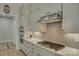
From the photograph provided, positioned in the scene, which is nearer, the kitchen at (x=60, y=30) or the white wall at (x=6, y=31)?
the kitchen at (x=60, y=30)

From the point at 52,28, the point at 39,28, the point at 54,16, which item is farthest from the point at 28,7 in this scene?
the point at 54,16

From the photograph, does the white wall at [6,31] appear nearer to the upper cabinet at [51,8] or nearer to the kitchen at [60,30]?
the kitchen at [60,30]

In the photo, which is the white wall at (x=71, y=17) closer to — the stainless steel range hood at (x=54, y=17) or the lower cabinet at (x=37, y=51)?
the stainless steel range hood at (x=54, y=17)

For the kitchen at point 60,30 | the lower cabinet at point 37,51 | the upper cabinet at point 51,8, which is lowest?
the lower cabinet at point 37,51

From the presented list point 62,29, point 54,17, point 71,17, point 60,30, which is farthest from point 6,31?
point 71,17

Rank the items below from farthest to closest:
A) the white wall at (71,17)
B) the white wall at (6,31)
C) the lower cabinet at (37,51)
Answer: the white wall at (6,31) → the lower cabinet at (37,51) → the white wall at (71,17)

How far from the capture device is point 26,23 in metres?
4.16

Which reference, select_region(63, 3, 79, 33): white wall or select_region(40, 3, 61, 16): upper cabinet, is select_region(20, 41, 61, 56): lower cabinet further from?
select_region(40, 3, 61, 16): upper cabinet

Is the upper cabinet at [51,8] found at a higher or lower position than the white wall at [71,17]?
higher

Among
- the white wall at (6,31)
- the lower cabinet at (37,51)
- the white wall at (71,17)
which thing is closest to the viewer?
the white wall at (71,17)

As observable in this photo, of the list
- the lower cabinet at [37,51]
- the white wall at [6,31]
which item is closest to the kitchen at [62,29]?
the lower cabinet at [37,51]

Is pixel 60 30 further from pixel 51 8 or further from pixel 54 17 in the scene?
pixel 51 8

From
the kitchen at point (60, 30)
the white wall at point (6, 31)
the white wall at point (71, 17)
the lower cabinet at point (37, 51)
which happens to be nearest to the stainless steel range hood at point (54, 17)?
the kitchen at point (60, 30)

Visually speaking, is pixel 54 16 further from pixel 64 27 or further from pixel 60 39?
pixel 60 39
